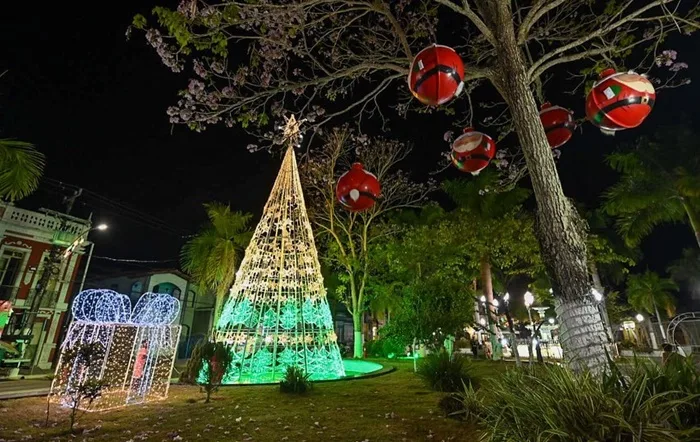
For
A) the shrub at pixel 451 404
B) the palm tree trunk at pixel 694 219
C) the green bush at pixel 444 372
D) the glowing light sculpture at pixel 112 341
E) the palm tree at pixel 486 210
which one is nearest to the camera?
the shrub at pixel 451 404

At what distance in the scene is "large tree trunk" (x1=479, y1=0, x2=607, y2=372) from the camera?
368cm

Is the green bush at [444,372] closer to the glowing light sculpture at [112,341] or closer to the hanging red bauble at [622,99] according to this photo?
the hanging red bauble at [622,99]

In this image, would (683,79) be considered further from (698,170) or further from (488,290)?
(488,290)

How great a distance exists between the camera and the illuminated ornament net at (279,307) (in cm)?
1101

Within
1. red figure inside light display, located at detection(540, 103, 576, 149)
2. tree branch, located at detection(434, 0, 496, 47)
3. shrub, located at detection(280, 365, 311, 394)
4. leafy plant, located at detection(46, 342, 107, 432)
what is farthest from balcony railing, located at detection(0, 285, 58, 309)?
red figure inside light display, located at detection(540, 103, 576, 149)

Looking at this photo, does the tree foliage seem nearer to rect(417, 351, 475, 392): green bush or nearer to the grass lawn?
rect(417, 351, 475, 392): green bush

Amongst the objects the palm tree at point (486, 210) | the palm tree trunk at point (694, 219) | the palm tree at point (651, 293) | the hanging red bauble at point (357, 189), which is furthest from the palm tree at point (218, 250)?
the palm tree at point (651, 293)

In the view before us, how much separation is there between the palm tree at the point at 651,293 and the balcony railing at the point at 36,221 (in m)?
45.5

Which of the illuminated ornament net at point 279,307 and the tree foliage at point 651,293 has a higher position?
the tree foliage at point 651,293

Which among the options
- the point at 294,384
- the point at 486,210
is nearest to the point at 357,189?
the point at 294,384

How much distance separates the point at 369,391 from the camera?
920cm

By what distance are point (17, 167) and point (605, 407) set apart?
24.6ft

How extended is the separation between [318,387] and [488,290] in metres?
13.6

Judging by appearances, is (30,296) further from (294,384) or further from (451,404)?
(451,404)
